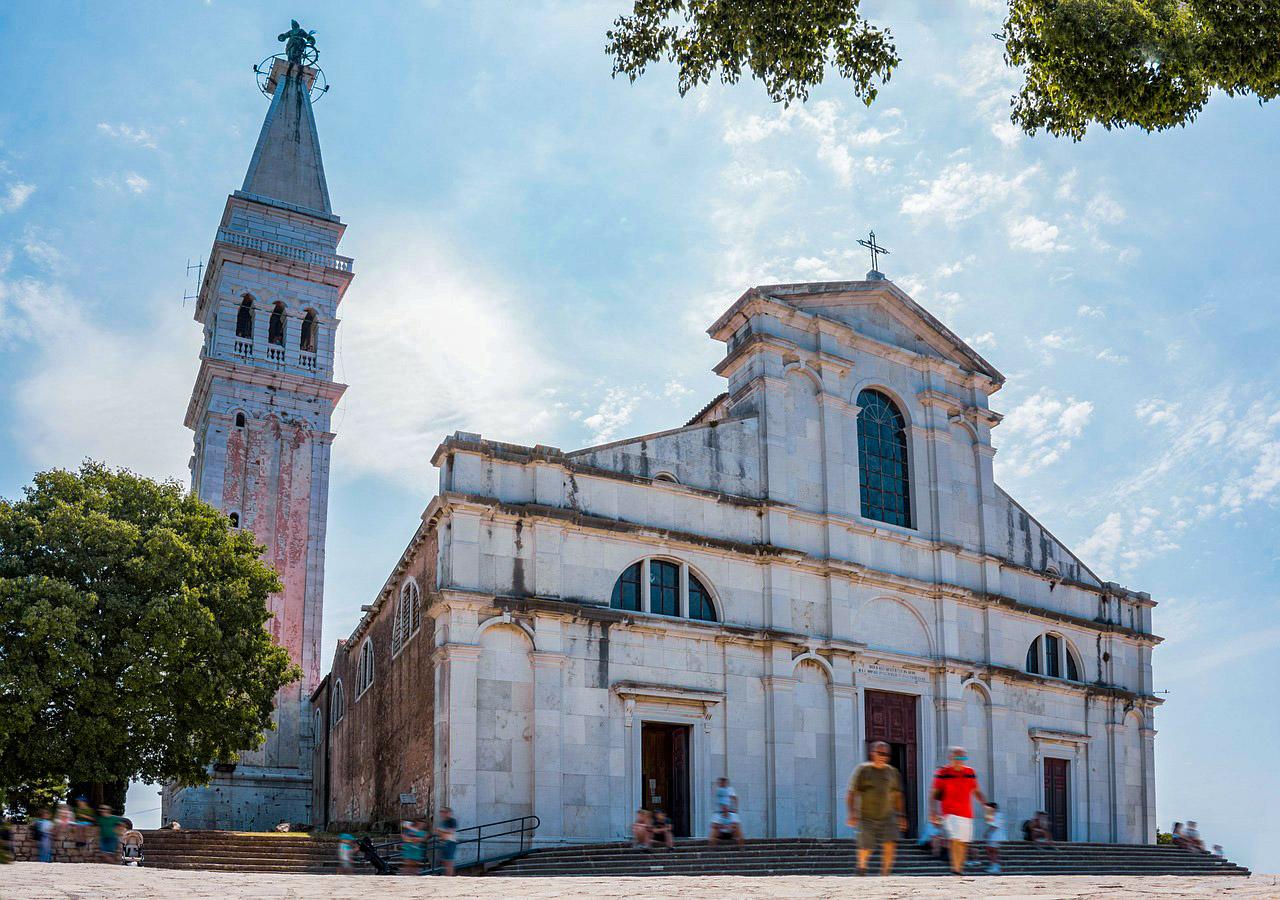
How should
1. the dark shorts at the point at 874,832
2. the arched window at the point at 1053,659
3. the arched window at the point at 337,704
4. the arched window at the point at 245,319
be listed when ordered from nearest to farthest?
the dark shorts at the point at 874,832 < the arched window at the point at 1053,659 < the arched window at the point at 337,704 < the arched window at the point at 245,319

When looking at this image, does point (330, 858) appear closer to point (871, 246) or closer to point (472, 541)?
point (472, 541)

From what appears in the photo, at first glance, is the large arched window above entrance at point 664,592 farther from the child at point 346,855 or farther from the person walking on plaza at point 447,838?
the child at point 346,855

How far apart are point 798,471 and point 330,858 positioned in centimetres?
1358

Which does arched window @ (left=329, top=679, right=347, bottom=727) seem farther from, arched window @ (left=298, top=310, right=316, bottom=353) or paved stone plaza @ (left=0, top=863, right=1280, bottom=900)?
paved stone plaza @ (left=0, top=863, right=1280, bottom=900)

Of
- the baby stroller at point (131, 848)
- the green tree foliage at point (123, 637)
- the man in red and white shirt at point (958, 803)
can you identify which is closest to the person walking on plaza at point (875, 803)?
the man in red and white shirt at point (958, 803)

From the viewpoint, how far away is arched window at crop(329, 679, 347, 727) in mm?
39000

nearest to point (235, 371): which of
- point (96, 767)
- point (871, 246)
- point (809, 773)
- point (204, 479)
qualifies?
point (204, 479)

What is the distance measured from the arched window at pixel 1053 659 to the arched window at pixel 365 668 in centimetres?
1756

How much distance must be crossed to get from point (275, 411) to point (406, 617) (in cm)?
2220

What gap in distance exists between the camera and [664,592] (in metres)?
27.7

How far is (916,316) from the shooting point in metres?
34.0

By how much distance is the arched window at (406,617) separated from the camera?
2795 centimetres

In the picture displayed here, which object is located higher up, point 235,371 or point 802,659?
point 235,371

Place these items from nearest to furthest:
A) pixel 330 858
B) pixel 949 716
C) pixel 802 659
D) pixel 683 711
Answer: pixel 330 858, pixel 683 711, pixel 802 659, pixel 949 716
